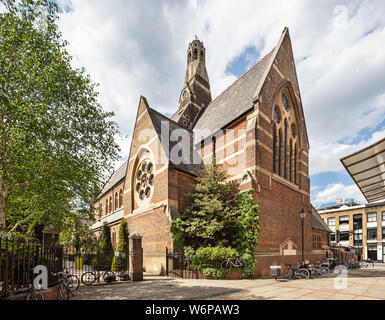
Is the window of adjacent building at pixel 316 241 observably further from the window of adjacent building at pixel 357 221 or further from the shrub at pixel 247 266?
the window of adjacent building at pixel 357 221

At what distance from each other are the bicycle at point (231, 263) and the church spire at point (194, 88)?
17.4 meters

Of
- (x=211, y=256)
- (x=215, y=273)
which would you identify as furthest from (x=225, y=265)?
(x=211, y=256)

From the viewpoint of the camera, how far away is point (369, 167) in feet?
46.6

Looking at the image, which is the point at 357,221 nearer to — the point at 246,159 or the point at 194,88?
the point at 194,88

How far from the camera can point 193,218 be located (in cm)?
1490

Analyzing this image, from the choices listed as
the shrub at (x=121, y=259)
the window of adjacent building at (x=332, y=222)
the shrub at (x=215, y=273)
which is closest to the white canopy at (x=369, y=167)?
the shrub at (x=215, y=273)

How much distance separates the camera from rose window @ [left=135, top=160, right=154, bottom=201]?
19031 millimetres

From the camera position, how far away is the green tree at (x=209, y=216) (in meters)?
14.0

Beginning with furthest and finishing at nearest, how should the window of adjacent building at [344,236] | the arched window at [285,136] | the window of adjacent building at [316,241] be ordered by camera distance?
the window of adjacent building at [344,236], the window of adjacent building at [316,241], the arched window at [285,136]

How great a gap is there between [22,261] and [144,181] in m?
13.1

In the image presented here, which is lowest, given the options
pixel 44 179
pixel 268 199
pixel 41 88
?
pixel 268 199

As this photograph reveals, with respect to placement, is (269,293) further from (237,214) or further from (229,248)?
(237,214)

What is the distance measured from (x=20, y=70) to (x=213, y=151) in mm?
13763

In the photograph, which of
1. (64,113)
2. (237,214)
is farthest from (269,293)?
(64,113)
